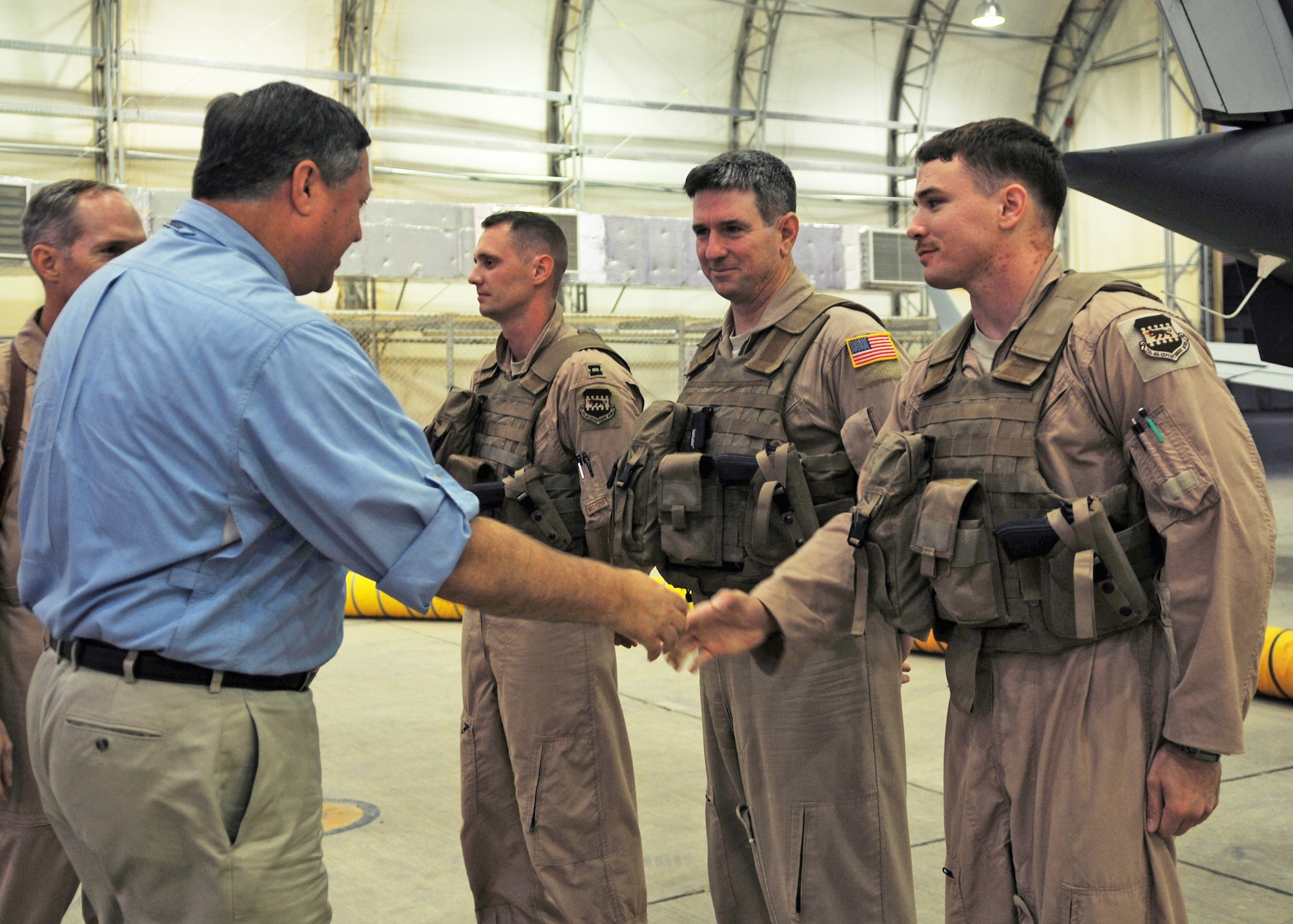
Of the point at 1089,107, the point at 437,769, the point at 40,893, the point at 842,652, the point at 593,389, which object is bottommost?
the point at 437,769

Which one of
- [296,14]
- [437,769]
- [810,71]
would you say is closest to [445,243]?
[296,14]

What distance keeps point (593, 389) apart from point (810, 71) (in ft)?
58.2

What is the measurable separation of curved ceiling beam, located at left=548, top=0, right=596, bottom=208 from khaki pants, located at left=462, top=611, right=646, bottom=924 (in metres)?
15.0

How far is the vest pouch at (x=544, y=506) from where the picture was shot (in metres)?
3.45

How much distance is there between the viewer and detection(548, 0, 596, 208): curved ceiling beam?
57.3ft

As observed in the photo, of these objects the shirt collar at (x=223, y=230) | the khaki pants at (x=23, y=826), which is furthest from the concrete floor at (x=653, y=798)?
the shirt collar at (x=223, y=230)

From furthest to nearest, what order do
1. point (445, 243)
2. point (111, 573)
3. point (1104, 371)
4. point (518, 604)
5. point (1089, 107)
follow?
point (1089, 107) < point (445, 243) < point (1104, 371) < point (518, 604) < point (111, 573)

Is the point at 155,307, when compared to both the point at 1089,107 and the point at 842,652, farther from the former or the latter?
the point at 1089,107

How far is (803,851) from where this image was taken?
2.77 m

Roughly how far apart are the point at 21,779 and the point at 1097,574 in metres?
2.41

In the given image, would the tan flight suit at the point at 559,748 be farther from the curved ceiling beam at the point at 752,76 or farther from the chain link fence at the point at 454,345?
the curved ceiling beam at the point at 752,76

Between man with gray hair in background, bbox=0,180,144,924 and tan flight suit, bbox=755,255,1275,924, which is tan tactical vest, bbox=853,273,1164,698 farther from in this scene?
man with gray hair in background, bbox=0,180,144,924

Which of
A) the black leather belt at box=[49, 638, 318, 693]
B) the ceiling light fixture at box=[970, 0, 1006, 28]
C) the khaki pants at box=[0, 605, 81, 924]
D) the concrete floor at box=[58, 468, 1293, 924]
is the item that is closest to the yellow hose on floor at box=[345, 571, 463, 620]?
the concrete floor at box=[58, 468, 1293, 924]

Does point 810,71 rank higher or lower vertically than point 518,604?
higher
